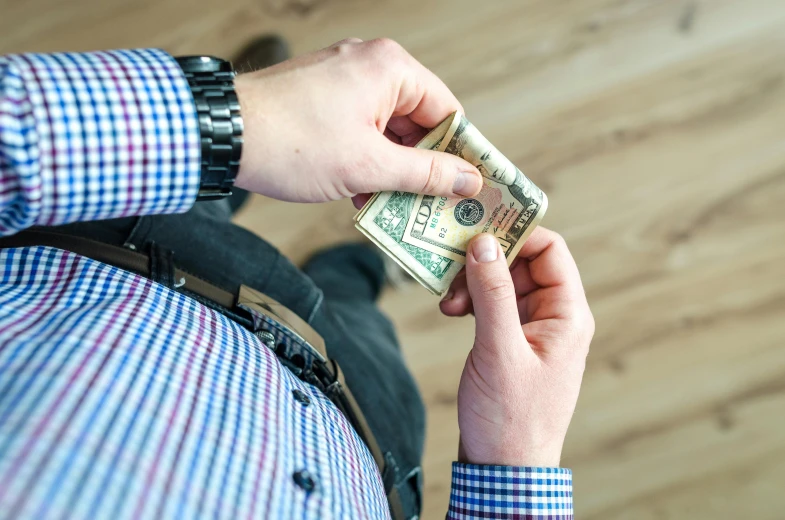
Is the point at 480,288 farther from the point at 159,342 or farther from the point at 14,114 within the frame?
the point at 14,114

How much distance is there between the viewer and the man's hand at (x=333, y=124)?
634 millimetres

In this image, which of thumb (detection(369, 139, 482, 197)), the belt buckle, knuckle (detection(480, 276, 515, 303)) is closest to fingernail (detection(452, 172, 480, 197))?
thumb (detection(369, 139, 482, 197))

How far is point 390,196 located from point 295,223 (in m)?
0.71

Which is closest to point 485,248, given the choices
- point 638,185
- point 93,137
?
point 93,137

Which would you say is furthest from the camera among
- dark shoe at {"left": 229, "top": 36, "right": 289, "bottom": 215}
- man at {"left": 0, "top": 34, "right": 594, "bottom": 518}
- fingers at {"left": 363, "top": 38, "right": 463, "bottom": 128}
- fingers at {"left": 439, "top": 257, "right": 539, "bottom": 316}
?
dark shoe at {"left": 229, "top": 36, "right": 289, "bottom": 215}

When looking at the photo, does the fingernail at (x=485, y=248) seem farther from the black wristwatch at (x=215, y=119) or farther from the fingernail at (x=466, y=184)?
the black wristwatch at (x=215, y=119)

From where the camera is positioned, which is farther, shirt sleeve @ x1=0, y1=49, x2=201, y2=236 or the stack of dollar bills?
the stack of dollar bills

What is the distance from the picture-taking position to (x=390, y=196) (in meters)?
0.81

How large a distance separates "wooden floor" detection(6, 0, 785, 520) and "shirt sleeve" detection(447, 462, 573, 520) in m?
0.70

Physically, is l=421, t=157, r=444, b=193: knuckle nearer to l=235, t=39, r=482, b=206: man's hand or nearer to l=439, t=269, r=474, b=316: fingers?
l=235, t=39, r=482, b=206: man's hand

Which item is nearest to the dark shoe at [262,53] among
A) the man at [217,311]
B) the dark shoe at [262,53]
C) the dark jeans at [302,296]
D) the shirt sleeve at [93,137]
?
the dark shoe at [262,53]

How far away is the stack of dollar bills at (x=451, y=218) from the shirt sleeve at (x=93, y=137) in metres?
0.31

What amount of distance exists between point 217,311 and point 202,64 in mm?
319

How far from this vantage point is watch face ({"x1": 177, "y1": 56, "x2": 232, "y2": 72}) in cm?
60
